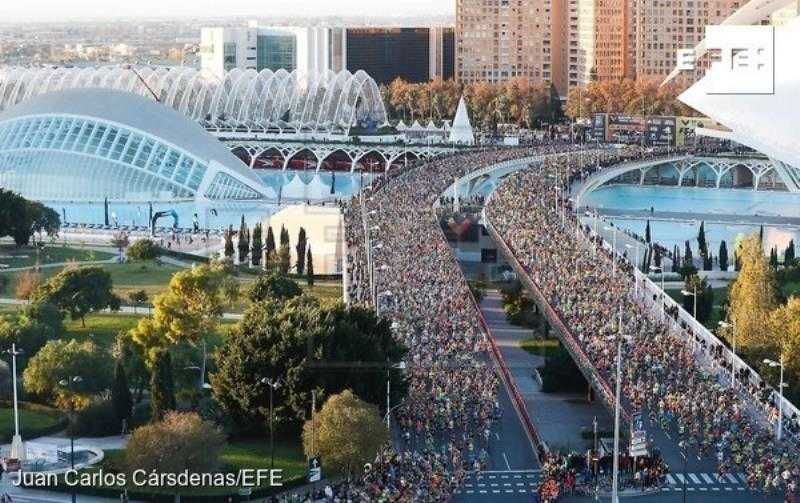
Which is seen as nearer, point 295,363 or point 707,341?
point 295,363

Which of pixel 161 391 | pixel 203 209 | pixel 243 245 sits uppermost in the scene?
pixel 203 209

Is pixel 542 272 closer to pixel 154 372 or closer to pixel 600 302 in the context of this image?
pixel 600 302

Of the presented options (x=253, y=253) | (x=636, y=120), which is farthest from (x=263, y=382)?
(x=636, y=120)

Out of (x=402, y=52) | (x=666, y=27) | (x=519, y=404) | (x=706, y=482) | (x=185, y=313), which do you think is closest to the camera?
(x=706, y=482)

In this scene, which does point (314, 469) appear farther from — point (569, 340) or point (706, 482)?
point (569, 340)

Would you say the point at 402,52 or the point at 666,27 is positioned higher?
the point at 666,27

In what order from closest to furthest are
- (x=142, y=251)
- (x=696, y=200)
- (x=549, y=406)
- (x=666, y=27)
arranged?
1. (x=549, y=406)
2. (x=142, y=251)
3. (x=696, y=200)
4. (x=666, y=27)

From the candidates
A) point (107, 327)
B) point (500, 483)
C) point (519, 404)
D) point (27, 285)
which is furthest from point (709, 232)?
point (500, 483)

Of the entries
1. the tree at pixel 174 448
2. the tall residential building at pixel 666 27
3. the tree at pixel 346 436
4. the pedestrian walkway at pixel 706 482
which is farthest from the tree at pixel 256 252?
the tall residential building at pixel 666 27
